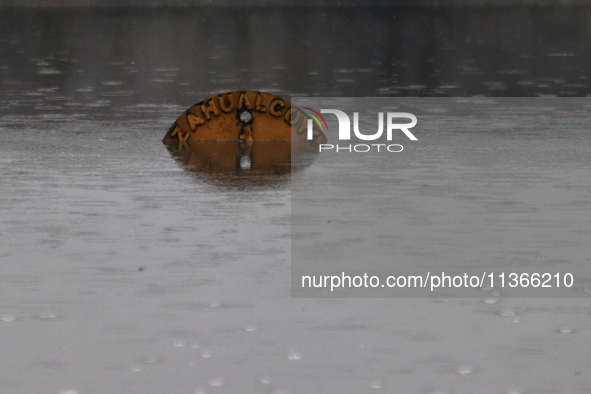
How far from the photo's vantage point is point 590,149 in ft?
36.6

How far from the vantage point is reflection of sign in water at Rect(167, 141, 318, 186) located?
32.0 ft

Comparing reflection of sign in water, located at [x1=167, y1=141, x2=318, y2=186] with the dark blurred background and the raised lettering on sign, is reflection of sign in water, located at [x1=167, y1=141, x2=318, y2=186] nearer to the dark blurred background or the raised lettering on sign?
the raised lettering on sign

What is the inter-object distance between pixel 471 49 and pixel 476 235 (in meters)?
19.8

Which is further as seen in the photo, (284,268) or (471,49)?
(471,49)

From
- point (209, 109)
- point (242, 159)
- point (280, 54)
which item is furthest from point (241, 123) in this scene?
point (280, 54)

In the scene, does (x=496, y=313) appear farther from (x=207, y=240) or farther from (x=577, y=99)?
(x=577, y=99)

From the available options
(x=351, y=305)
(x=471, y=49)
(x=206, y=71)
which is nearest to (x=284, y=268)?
(x=351, y=305)

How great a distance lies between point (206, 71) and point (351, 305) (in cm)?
1519

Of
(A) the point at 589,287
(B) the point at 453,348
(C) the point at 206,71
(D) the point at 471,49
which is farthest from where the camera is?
(D) the point at 471,49

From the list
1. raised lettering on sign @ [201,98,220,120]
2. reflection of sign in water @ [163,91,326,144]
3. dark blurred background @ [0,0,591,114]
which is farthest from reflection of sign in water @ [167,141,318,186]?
dark blurred background @ [0,0,591,114]

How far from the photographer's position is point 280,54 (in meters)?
25.8

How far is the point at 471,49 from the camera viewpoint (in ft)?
87.9

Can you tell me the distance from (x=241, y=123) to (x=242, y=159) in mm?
1222

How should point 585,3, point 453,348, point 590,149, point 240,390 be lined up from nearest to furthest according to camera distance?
1. point 240,390
2. point 453,348
3. point 590,149
4. point 585,3
